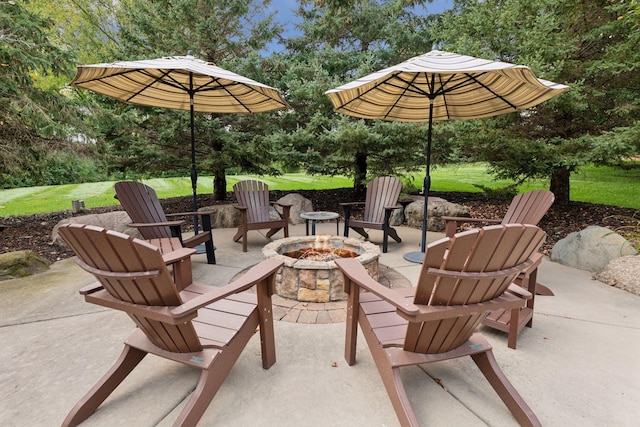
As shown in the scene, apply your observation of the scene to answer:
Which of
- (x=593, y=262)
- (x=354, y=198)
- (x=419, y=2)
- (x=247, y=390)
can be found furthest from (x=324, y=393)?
(x=419, y=2)

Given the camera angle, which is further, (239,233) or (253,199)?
(253,199)

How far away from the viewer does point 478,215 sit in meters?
6.04

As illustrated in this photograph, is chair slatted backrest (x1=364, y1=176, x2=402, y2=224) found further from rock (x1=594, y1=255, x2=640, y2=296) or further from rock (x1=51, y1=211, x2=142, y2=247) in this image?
rock (x1=51, y1=211, x2=142, y2=247)

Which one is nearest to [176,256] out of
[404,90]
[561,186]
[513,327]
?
[513,327]

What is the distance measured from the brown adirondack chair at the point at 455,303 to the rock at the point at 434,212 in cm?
398

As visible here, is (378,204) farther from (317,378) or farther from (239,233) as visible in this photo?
(317,378)

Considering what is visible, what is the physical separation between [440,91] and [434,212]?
2.18 meters

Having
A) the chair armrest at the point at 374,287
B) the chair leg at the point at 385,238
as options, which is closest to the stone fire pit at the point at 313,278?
the chair armrest at the point at 374,287

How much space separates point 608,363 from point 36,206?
36.8 ft

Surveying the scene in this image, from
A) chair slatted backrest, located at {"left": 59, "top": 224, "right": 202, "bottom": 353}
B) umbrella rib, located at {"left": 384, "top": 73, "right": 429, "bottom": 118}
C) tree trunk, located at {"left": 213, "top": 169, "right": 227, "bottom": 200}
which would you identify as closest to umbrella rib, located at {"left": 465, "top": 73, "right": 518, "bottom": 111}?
umbrella rib, located at {"left": 384, "top": 73, "right": 429, "bottom": 118}

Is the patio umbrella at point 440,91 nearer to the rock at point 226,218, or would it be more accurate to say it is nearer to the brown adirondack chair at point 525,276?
the brown adirondack chair at point 525,276

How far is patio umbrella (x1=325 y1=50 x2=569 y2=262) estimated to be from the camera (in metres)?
2.85

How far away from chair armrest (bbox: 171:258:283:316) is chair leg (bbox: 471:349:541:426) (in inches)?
46.4

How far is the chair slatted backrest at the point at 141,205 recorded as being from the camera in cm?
339
